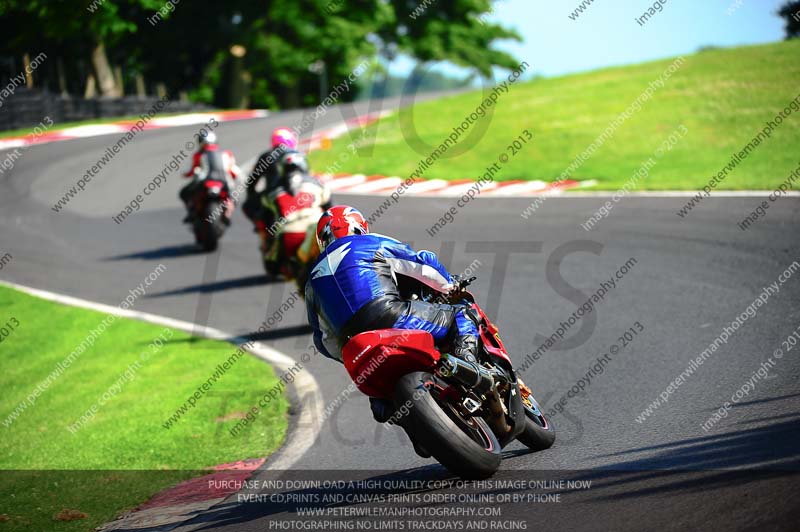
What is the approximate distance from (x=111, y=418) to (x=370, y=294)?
4.33 m

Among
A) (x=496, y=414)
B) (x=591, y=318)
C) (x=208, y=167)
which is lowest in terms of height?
(x=208, y=167)

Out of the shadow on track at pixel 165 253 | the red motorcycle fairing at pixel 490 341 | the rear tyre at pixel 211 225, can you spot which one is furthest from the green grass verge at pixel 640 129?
the red motorcycle fairing at pixel 490 341

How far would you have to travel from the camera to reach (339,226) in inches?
227

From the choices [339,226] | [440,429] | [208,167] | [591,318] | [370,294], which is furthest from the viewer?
[208,167]

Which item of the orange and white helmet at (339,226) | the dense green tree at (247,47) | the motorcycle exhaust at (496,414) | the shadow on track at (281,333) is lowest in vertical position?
the dense green tree at (247,47)

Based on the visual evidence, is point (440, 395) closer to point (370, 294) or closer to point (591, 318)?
point (370, 294)

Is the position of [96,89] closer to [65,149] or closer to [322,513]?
[65,149]

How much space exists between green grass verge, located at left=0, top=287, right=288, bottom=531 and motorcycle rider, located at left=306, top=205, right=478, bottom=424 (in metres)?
1.97

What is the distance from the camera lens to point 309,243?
10.7 meters

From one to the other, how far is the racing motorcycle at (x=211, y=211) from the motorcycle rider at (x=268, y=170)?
282 cm

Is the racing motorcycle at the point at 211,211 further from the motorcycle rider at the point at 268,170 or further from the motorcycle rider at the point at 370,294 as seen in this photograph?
the motorcycle rider at the point at 370,294

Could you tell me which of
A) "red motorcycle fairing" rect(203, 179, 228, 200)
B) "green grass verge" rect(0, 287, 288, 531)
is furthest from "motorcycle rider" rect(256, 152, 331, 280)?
"red motorcycle fairing" rect(203, 179, 228, 200)

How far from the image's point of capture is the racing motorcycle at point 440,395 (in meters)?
→ 5.00

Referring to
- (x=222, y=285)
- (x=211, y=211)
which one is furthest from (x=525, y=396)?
(x=211, y=211)
